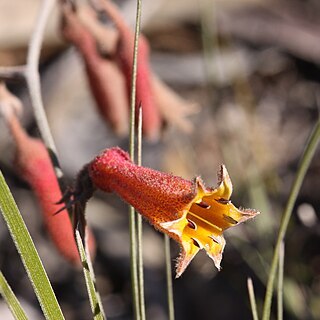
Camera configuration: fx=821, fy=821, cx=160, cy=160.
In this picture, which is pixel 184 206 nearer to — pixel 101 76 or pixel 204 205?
pixel 204 205

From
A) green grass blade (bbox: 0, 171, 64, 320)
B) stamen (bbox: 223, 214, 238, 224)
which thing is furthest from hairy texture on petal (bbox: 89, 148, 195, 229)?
green grass blade (bbox: 0, 171, 64, 320)

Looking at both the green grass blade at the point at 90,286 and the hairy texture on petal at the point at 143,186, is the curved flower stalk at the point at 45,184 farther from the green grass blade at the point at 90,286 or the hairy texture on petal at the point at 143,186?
the green grass blade at the point at 90,286

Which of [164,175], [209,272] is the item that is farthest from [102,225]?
[164,175]

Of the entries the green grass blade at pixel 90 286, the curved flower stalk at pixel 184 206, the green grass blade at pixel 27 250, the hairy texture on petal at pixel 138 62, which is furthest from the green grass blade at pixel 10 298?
the hairy texture on petal at pixel 138 62

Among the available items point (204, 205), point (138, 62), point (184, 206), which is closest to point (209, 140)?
point (138, 62)

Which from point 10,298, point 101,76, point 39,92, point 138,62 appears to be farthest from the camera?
point 101,76

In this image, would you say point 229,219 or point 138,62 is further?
point 138,62

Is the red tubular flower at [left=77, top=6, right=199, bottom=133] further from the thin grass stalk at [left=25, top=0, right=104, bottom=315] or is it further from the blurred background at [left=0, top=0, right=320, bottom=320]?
the thin grass stalk at [left=25, top=0, right=104, bottom=315]
